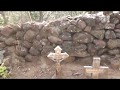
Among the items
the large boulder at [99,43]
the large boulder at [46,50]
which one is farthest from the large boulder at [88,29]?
the large boulder at [46,50]

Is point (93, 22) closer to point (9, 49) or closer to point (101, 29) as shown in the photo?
point (101, 29)

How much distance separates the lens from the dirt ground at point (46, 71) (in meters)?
6.23

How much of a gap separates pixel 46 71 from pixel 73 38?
4.78 feet

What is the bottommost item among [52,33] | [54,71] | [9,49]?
[54,71]

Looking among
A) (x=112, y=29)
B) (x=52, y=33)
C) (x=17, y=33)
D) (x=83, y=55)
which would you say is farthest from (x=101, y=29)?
(x=17, y=33)

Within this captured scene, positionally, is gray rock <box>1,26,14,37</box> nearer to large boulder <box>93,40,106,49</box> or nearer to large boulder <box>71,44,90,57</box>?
large boulder <box>71,44,90,57</box>

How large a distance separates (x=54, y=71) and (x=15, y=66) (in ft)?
4.27

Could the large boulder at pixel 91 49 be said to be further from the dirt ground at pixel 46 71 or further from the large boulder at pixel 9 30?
the large boulder at pixel 9 30

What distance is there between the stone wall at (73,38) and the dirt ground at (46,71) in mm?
352

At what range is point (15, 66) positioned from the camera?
6809 millimetres

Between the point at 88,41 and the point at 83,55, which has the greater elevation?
the point at 88,41

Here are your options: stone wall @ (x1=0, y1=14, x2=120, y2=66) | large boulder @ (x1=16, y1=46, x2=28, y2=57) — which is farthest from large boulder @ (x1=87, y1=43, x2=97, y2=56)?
large boulder @ (x1=16, y1=46, x2=28, y2=57)
